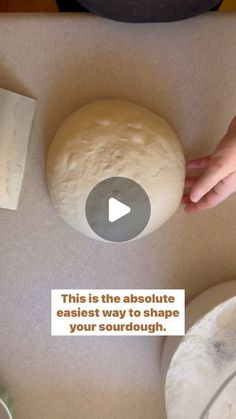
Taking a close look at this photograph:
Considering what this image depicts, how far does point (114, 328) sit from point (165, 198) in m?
0.18

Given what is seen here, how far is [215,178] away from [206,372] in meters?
0.23

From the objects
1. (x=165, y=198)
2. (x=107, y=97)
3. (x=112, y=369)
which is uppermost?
(x=107, y=97)

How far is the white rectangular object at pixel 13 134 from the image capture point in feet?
1.97

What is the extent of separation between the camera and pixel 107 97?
1.98 ft

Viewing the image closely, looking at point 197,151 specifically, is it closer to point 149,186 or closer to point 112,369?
point 149,186

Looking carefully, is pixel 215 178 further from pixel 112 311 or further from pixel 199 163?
pixel 112 311

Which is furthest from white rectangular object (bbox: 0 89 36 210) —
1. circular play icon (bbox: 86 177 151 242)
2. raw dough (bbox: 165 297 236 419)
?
raw dough (bbox: 165 297 236 419)

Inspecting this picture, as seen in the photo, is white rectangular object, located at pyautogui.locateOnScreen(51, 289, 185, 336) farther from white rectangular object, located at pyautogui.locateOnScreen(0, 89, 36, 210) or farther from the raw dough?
white rectangular object, located at pyautogui.locateOnScreen(0, 89, 36, 210)

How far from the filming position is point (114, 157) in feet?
1.81

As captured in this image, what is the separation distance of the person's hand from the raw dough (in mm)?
132

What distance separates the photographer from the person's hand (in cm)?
54

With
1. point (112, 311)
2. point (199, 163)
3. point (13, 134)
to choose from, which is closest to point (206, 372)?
point (112, 311)

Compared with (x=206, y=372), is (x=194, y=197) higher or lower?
higher

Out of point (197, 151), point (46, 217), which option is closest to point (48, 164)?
point (46, 217)
